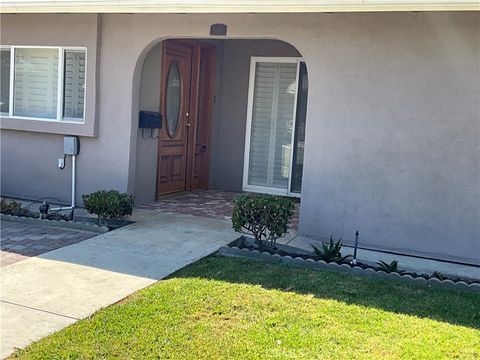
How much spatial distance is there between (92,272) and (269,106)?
220 inches

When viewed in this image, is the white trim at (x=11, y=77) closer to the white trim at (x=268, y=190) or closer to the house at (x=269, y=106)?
the house at (x=269, y=106)

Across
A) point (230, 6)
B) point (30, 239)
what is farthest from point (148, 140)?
point (230, 6)

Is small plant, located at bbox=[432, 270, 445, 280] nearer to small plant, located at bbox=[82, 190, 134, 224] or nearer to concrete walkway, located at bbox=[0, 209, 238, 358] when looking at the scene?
concrete walkway, located at bbox=[0, 209, 238, 358]

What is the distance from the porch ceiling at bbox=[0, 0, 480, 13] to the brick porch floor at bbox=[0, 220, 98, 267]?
2.86 metres

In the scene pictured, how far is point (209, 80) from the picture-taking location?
10234mm

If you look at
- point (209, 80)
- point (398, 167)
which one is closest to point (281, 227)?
point (398, 167)

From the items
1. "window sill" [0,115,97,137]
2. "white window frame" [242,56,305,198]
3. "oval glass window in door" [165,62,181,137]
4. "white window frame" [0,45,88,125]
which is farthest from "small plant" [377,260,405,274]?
"white window frame" [0,45,88,125]

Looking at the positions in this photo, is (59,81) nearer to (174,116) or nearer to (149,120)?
(149,120)

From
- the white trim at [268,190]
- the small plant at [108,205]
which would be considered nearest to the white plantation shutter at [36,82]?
the small plant at [108,205]

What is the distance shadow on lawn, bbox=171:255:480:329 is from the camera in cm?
455

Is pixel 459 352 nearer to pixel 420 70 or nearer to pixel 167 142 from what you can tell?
pixel 420 70

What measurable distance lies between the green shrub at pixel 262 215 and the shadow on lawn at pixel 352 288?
47 cm

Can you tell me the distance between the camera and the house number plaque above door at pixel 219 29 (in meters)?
7.27

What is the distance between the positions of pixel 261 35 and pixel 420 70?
6.78 feet
